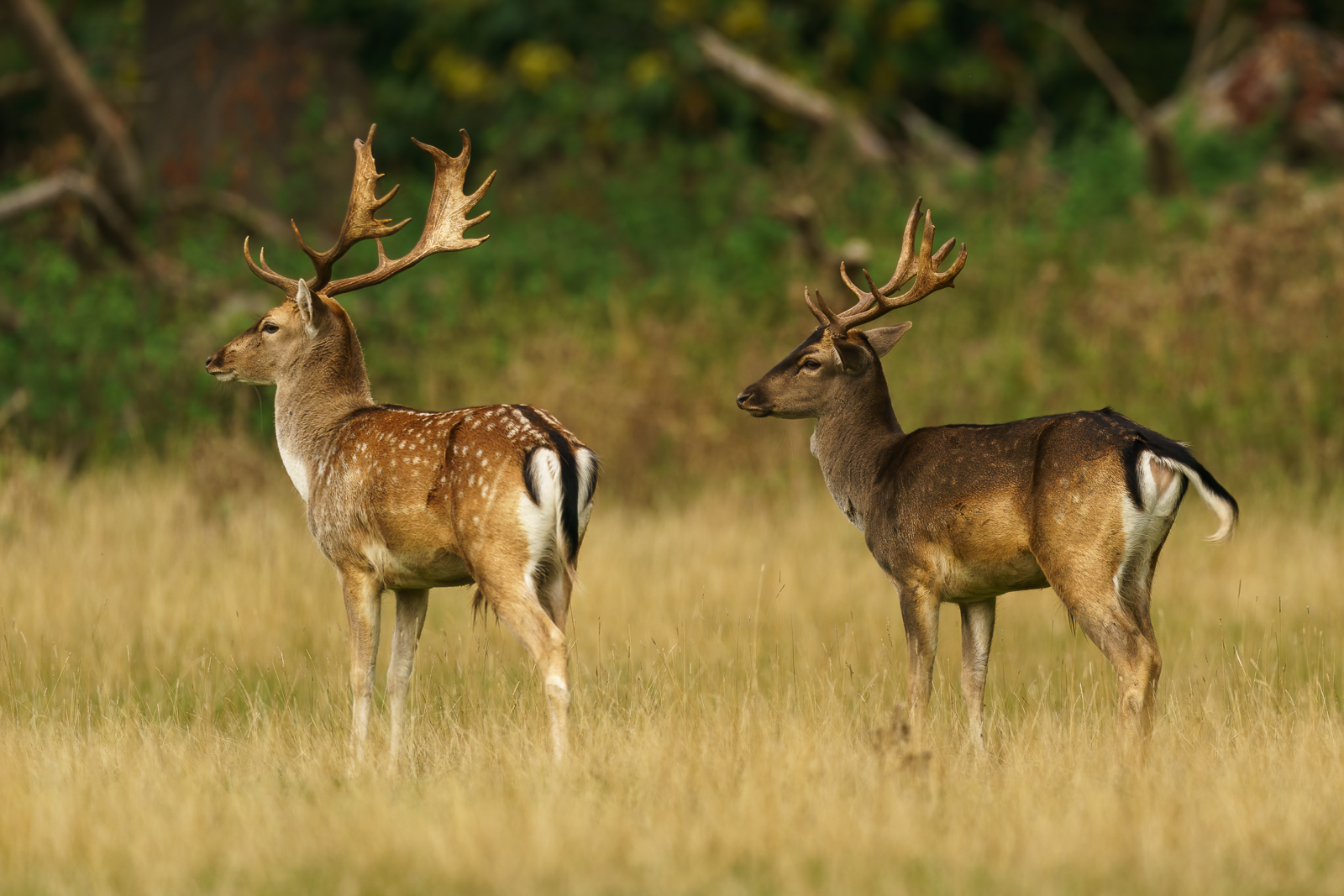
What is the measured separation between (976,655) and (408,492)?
2.18 m

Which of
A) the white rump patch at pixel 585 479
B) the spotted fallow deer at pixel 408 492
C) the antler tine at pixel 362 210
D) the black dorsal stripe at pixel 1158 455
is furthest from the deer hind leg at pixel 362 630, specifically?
the black dorsal stripe at pixel 1158 455

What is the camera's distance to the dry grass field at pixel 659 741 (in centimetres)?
412

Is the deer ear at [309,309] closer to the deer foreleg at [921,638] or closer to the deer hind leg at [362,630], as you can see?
the deer hind leg at [362,630]

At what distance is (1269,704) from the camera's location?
5766 millimetres

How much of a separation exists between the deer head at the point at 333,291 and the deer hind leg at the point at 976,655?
2.51m

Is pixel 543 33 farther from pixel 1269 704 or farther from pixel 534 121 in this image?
pixel 1269 704

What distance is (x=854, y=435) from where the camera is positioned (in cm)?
652

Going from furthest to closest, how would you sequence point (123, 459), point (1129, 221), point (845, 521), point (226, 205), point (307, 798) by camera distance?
1. point (226, 205)
2. point (1129, 221)
3. point (123, 459)
4. point (845, 521)
5. point (307, 798)

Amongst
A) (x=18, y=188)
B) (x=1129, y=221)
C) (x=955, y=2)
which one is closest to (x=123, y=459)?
(x=18, y=188)

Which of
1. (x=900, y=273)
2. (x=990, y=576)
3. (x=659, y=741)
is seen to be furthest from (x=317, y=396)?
(x=990, y=576)

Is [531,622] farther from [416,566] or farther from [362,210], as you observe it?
[362,210]

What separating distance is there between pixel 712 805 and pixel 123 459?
8.96 metres

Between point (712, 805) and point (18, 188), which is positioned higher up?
point (18, 188)

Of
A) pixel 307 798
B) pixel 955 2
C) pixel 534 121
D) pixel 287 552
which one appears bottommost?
pixel 307 798
